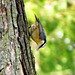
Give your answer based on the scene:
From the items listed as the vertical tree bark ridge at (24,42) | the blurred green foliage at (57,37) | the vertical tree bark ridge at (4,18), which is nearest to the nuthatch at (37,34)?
the vertical tree bark ridge at (24,42)

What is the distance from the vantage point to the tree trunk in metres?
1.58

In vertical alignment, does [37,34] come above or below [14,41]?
above

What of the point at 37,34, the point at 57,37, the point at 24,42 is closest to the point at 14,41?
the point at 24,42

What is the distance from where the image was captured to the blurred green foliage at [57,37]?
3816mm

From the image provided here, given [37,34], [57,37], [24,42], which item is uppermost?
[57,37]

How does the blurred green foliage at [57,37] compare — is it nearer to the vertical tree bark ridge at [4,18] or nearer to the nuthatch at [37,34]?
the nuthatch at [37,34]

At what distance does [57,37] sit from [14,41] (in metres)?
2.57

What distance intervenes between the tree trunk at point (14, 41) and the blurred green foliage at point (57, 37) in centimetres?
A: 182

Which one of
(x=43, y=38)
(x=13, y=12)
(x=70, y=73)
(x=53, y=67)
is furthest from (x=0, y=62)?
(x=70, y=73)

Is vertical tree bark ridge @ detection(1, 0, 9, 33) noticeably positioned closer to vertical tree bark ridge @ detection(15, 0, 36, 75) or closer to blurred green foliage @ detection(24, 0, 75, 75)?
vertical tree bark ridge @ detection(15, 0, 36, 75)

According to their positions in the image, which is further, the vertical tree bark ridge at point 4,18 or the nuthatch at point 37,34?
the nuthatch at point 37,34

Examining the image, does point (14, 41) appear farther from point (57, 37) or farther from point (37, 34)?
point (57, 37)

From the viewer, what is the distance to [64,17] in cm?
397

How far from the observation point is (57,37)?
414 centimetres
